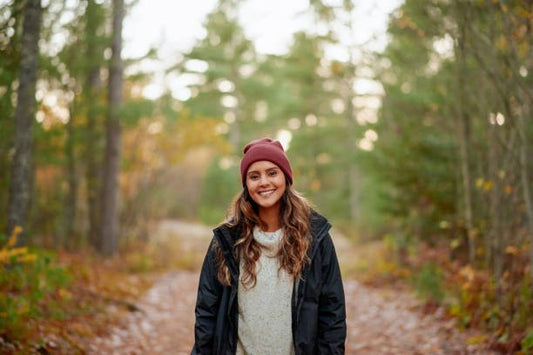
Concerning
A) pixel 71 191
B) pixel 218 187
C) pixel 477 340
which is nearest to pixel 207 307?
pixel 477 340

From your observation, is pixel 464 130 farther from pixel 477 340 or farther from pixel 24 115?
pixel 24 115

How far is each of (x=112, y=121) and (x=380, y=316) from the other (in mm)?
7758

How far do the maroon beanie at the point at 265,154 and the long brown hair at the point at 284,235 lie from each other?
0.17m

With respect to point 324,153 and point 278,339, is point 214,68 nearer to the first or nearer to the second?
point 324,153

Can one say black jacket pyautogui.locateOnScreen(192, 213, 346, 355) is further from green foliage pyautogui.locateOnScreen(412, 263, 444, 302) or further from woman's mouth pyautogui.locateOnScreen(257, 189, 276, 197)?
green foliage pyautogui.locateOnScreen(412, 263, 444, 302)

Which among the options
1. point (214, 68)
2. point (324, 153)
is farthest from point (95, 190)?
point (214, 68)

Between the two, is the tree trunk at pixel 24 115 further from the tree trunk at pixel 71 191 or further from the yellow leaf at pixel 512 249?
the yellow leaf at pixel 512 249

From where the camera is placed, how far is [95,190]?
41.8ft

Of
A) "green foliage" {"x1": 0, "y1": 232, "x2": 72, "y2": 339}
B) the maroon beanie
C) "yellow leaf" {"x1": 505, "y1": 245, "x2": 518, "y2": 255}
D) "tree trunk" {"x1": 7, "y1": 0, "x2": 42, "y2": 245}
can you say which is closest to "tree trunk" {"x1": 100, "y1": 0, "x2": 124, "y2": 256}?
"green foliage" {"x1": 0, "y1": 232, "x2": 72, "y2": 339}

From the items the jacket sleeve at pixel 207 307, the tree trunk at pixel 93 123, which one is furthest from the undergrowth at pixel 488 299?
the tree trunk at pixel 93 123

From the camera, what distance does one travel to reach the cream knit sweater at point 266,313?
9.18 feet

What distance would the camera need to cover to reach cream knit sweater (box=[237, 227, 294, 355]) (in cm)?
280

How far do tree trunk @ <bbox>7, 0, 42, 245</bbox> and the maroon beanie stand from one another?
408cm

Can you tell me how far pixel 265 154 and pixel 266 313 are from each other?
96 centimetres
